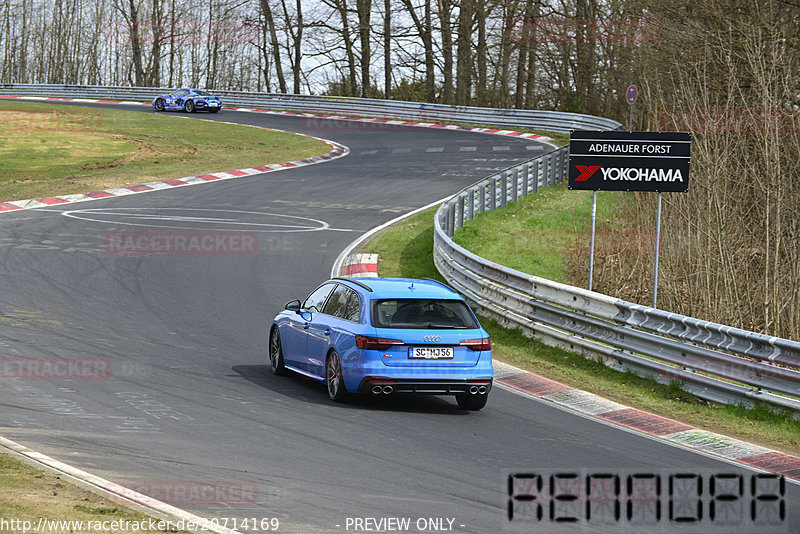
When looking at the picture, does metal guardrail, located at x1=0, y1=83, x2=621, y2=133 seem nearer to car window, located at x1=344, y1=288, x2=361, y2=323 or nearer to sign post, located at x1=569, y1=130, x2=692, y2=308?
sign post, located at x1=569, y1=130, x2=692, y2=308

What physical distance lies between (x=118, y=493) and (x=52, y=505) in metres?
0.76

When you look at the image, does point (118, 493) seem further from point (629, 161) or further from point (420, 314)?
point (629, 161)

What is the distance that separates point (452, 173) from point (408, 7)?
3043 centimetres

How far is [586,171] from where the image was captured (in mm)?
16547

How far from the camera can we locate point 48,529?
6.05m

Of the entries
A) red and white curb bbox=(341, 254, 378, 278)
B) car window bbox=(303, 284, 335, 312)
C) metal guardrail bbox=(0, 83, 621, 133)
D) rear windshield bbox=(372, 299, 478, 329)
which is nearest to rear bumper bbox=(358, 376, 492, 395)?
rear windshield bbox=(372, 299, 478, 329)

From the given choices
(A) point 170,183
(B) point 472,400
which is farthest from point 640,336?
(A) point 170,183

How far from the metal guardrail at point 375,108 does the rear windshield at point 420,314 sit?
32935 millimetres

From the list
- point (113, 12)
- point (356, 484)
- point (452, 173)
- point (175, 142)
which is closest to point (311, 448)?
point (356, 484)

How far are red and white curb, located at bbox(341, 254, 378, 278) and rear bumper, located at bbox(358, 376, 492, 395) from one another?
10.1m

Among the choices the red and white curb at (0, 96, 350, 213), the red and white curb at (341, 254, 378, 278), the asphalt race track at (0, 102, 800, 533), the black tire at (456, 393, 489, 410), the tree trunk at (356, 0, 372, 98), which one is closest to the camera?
the asphalt race track at (0, 102, 800, 533)

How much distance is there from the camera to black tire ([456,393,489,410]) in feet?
36.9

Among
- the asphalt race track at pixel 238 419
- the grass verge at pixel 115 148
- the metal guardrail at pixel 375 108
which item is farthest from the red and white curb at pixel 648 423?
the metal guardrail at pixel 375 108

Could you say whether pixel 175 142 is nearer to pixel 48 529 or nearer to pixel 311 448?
pixel 311 448
